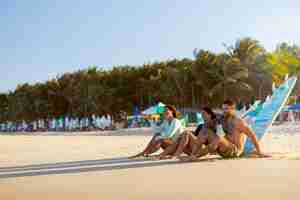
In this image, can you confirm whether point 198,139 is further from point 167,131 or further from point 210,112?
point 167,131

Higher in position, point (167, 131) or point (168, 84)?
point (168, 84)

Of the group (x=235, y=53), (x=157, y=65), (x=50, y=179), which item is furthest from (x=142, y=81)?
(x=50, y=179)

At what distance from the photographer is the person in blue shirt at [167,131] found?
8.34 metres

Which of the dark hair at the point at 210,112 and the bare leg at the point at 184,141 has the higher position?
the dark hair at the point at 210,112

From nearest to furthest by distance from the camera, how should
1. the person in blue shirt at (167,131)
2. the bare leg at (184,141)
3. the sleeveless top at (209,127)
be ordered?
the sleeveless top at (209,127) < the bare leg at (184,141) < the person in blue shirt at (167,131)

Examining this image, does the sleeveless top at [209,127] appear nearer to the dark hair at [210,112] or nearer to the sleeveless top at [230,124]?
the dark hair at [210,112]

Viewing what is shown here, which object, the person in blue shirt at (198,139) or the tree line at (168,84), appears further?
the tree line at (168,84)

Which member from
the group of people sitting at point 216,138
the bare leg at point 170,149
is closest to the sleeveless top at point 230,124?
the group of people sitting at point 216,138

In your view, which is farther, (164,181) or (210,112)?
(210,112)

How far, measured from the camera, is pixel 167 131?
8.40m

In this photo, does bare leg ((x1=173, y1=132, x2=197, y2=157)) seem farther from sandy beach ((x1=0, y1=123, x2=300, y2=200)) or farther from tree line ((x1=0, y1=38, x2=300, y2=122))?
tree line ((x1=0, y1=38, x2=300, y2=122))

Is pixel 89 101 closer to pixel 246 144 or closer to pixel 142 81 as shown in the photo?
pixel 142 81

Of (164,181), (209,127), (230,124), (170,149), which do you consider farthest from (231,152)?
(164,181)

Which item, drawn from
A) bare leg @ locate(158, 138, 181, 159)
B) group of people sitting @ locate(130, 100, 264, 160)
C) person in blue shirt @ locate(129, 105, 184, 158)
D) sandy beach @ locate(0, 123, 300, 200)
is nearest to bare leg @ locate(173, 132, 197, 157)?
group of people sitting @ locate(130, 100, 264, 160)
